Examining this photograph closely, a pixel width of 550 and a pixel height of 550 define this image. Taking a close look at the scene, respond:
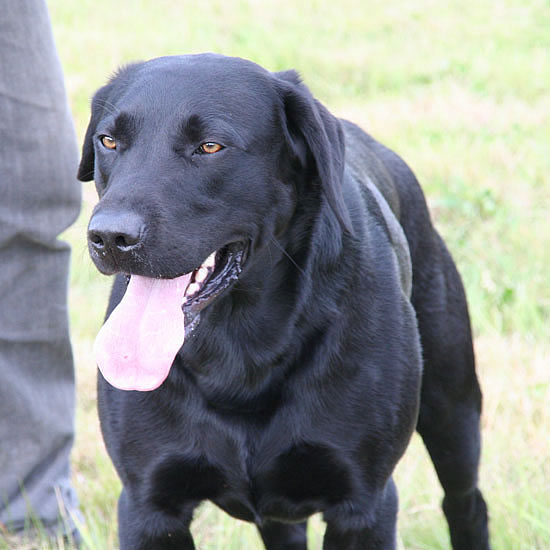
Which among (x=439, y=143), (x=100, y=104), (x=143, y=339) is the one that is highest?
(x=100, y=104)

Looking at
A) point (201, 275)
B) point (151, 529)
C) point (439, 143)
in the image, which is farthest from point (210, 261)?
point (439, 143)

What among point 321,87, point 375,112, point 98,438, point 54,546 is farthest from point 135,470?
point 321,87

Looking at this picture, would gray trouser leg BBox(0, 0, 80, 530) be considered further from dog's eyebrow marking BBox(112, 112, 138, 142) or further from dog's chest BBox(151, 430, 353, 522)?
dog's chest BBox(151, 430, 353, 522)

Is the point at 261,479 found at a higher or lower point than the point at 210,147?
lower

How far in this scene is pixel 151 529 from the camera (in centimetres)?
239

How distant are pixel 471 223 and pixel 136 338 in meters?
3.36

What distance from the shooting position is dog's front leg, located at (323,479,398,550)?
2369 millimetres

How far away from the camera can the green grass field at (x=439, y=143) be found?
10.6 feet

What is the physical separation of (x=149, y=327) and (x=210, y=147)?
42 cm

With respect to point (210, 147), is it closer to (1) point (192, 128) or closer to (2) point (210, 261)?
(1) point (192, 128)

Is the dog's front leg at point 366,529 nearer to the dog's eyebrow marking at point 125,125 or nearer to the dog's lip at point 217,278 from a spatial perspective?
the dog's lip at point 217,278

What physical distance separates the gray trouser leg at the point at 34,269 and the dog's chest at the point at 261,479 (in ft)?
2.92

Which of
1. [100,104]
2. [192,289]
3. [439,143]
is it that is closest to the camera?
[192,289]

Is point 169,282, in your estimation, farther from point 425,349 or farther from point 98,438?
point 98,438
